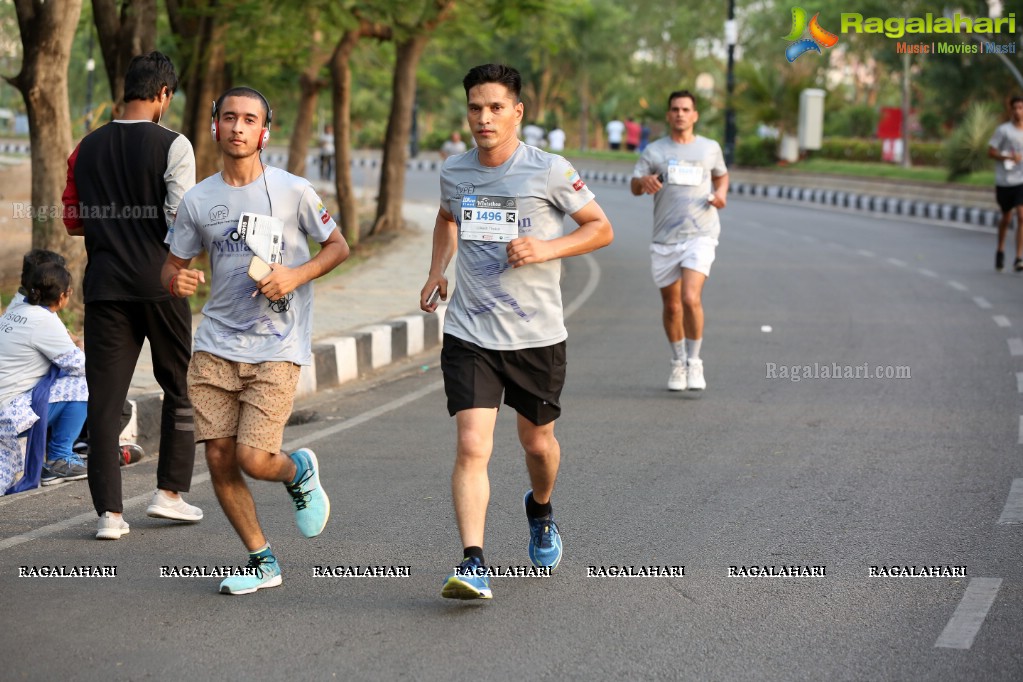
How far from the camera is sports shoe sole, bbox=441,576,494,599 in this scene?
5.01 m

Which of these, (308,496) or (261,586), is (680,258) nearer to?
(308,496)

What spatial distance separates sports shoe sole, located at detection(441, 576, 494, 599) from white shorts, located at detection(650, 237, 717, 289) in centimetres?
515

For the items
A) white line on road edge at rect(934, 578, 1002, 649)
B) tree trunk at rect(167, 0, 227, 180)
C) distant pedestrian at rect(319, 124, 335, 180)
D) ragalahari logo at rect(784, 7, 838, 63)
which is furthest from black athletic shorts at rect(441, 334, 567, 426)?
distant pedestrian at rect(319, 124, 335, 180)

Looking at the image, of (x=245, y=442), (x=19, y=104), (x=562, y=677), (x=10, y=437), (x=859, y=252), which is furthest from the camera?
(x=19, y=104)

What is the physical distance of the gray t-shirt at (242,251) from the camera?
17.3 feet

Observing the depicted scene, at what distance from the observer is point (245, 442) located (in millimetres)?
5242

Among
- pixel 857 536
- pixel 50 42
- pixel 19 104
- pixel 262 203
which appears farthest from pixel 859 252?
pixel 19 104

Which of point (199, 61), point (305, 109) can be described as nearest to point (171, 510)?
point (199, 61)

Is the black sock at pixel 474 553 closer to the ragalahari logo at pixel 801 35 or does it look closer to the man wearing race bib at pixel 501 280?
the man wearing race bib at pixel 501 280

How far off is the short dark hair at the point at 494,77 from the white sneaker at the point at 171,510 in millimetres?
2320

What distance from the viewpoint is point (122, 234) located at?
604 centimetres

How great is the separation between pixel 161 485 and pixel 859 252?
16.1 meters

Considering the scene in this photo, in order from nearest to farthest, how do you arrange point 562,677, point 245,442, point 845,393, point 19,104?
point 562,677 → point 245,442 → point 845,393 → point 19,104

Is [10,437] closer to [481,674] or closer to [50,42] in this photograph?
[481,674]
